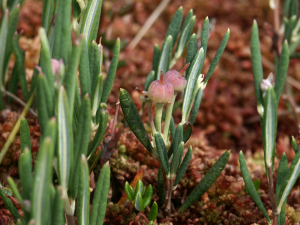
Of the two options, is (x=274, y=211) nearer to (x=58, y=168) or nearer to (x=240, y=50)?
(x=58, y=168)

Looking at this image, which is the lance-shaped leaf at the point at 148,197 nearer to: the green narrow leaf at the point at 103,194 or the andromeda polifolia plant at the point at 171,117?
the andromeda polifolia plant at the point at 171,117

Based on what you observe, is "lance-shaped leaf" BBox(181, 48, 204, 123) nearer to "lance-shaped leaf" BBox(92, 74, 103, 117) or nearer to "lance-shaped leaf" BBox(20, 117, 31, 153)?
"lance-shaped leaf" BBox(92, 74, 103, 117)

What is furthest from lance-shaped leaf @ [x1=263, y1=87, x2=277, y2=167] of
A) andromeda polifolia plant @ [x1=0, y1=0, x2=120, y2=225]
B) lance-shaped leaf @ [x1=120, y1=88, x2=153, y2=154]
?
andromeda polifolia plant @ [x1=0, y1=0, x2=120, y2=225]

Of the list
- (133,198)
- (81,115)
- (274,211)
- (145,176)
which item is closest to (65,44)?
(81,115)

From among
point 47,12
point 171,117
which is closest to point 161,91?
point 171,117

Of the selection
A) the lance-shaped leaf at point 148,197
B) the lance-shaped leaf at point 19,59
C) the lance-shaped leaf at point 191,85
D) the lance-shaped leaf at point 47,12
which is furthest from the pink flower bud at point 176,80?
the lance-shaped leaf at point 19,59
